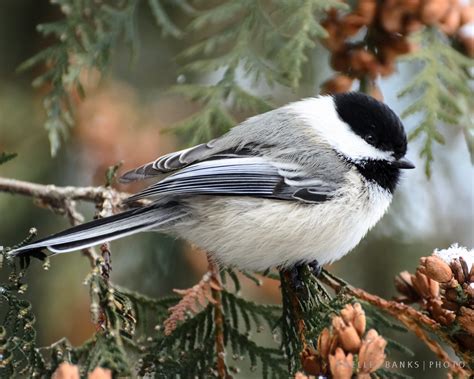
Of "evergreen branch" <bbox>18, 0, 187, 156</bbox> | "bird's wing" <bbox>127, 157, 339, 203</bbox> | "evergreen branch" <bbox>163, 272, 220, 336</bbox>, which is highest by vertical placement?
"evergreen branch" <bbox>18, 0, 187, 156</bbox>

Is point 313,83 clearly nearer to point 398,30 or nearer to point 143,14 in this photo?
point 398,30

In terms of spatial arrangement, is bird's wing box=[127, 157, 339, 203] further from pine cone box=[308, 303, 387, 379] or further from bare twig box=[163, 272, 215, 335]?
pine cone box=[308, 303, 387, 379]

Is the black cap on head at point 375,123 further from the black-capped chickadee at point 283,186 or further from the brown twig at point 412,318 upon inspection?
the brown twig at point 412,318

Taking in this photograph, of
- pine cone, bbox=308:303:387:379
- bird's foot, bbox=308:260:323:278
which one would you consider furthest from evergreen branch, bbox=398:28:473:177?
pine cone, bbox=308:303:387:379

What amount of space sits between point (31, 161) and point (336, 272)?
1.17 metres

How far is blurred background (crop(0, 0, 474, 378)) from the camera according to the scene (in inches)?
89.0

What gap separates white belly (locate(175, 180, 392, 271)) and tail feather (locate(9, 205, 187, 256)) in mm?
81

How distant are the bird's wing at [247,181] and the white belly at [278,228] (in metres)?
0.02

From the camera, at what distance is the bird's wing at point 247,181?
1.68 metres

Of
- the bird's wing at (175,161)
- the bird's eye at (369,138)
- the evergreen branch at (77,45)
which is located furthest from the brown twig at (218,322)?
the evergreen branch at (77,45)

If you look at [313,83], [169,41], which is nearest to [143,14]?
[169,41]

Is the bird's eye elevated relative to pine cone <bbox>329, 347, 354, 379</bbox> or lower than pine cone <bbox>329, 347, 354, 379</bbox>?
lower

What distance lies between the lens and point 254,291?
2533 mm

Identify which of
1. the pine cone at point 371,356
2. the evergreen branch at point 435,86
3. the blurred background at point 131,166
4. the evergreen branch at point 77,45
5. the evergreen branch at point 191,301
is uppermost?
the evergreen branch at point 77,45
